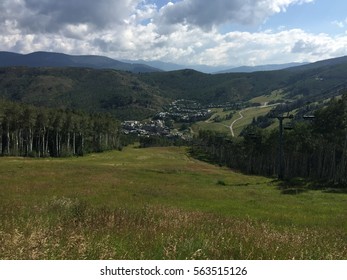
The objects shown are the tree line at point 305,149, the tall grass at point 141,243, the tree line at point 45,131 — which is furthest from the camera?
the tree line at point 45,131

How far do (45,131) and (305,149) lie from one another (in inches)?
3280

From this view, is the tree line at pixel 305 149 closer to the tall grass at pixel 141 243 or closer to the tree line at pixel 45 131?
the tall grass at pixel 141 243

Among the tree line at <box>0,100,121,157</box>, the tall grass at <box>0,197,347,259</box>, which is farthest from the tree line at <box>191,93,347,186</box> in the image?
the tree line at <box>0,100,121,157</box>

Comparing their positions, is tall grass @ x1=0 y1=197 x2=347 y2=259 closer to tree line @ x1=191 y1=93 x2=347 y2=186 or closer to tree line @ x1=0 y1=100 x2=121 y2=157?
tree line @ x1=191 y1=93 x2=347 y2=186

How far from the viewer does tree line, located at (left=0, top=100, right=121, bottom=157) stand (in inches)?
4547

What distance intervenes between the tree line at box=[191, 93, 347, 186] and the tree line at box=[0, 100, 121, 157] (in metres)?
51.3

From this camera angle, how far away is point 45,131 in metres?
127

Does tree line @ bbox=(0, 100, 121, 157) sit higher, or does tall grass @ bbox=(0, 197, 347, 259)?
tall grass @ bbox=(0, 197, 347, 259)

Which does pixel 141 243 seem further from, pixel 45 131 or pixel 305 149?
pixel 45 131

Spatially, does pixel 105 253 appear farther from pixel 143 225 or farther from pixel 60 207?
pixel 60 207

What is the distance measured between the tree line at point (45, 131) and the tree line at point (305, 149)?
51.3 metres

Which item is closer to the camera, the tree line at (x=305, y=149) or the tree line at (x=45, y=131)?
the tree line at (x=305, y=149)

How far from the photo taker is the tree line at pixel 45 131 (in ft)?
379

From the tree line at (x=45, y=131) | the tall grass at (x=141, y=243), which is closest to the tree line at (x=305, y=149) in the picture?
the tall grass at (x=141, y=243)
